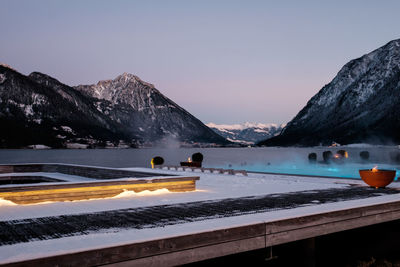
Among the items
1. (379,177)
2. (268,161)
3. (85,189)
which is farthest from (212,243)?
(268,161)

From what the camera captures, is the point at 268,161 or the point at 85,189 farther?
the point at 268,161

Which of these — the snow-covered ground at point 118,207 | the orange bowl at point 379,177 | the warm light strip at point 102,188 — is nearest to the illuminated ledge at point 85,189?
the warm light strip at point 102,188

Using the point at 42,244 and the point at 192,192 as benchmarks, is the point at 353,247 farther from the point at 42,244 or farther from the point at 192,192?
the point at 42,244

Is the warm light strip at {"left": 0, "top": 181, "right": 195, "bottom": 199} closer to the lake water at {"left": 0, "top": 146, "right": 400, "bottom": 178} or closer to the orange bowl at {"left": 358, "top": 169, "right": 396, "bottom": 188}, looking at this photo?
the orange bowl at {"left": 358, "top": 169, "right": 396, "bottom": 188}

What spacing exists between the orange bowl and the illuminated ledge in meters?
4.93

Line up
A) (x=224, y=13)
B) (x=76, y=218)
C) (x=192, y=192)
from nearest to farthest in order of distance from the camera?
1. (x=76, y=218)
2. (x=192, y=192)
3. (x=224, y=13)

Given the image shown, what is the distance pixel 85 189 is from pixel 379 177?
7796 millimetres

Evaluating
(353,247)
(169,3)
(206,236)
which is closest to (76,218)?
(206,236)

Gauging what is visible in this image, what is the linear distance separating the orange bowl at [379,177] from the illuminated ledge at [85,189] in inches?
194

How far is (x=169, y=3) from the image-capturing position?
31.7m

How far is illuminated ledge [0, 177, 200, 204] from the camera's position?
28.8 ft

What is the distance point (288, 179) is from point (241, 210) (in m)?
7.67

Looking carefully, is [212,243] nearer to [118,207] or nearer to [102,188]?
[118,207]

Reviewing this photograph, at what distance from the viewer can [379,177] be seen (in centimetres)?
1059
